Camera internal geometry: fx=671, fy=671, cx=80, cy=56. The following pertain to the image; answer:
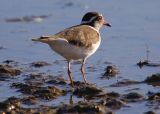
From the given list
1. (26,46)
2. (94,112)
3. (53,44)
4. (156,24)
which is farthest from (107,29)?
(94,112)

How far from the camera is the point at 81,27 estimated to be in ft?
33.7

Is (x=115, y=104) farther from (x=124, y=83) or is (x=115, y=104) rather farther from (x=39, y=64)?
(x=39, y=64)

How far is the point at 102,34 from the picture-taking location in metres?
12.7

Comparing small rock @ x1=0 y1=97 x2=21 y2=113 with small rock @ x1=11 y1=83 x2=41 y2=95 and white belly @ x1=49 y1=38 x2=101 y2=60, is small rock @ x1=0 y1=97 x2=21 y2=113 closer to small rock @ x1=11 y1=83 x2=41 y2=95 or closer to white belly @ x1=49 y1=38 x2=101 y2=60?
small rock @ x1=11 y1=83 x2=41 y2=95

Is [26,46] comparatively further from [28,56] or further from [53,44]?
[53,44]

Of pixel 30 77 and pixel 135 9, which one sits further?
pixel 135 9

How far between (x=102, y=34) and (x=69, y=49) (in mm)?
3308

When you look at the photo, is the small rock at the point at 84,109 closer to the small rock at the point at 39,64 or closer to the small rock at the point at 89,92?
the small rock at the point at 89,92

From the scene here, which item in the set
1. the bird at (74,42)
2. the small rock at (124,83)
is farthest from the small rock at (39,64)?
the small rock at (124,83)

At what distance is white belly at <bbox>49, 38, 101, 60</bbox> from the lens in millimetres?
9265

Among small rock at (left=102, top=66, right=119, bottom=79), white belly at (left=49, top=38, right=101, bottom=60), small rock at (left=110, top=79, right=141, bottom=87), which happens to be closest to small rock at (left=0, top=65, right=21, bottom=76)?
white belly at (left=49, top=38, right=101, bottom=60)

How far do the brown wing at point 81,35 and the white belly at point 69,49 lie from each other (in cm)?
7

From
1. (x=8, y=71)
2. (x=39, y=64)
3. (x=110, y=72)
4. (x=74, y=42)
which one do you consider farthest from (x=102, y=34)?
(x=74, y=42)

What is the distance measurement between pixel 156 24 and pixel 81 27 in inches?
120
